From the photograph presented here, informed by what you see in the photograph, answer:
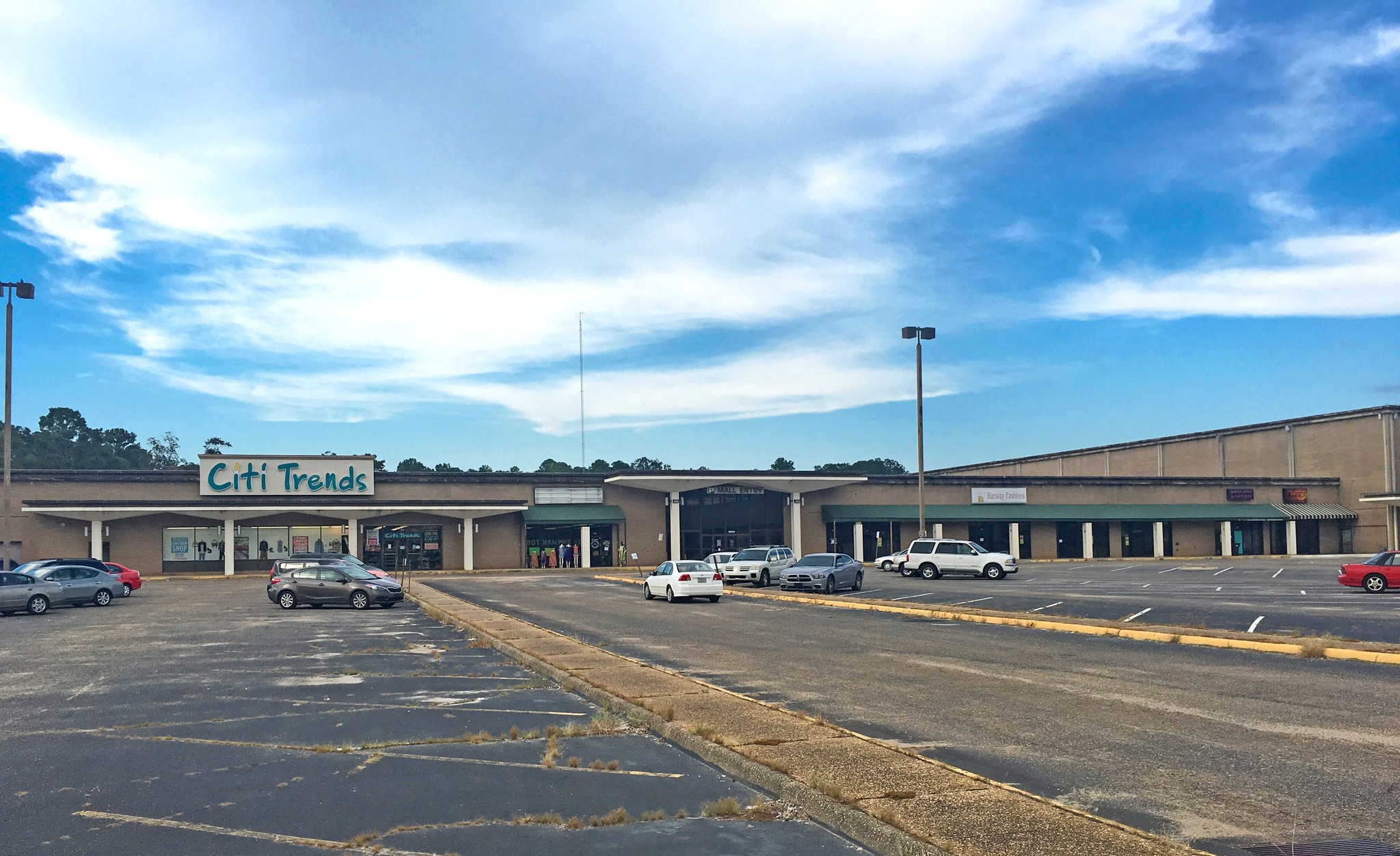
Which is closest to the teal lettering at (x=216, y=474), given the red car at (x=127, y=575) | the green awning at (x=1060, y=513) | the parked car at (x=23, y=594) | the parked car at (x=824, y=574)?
the red car at (x=127, y=575)

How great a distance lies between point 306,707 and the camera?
12.4m

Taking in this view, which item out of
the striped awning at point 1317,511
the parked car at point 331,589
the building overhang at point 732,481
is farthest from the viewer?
the striped awning at point 1317,511

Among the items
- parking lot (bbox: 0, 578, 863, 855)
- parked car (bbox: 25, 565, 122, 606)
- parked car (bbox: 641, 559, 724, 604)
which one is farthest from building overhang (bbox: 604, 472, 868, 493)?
parking lot (bbox: 0, 578, 863, 855)

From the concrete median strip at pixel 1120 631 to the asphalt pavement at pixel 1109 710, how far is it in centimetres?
59

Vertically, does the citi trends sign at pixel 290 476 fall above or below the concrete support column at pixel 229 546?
above

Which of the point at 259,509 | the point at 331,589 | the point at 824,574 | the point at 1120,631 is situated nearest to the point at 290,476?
the point at 259,509

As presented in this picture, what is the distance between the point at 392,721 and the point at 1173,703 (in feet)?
29.3

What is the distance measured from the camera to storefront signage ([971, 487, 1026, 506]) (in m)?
69.4

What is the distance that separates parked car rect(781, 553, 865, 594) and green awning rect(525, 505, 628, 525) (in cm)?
2395

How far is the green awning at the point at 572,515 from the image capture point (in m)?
61.2

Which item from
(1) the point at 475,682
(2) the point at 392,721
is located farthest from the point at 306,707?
(1) the point at 475,682

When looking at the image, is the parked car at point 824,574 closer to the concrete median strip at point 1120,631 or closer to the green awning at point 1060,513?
the concrete median strip at point 1120,631

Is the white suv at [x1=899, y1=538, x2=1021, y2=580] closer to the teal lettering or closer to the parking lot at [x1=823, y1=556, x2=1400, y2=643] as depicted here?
the parking lot at [x1=823, y1=556, x2=1400, y2=643]

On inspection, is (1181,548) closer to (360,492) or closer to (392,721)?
(360,492)
